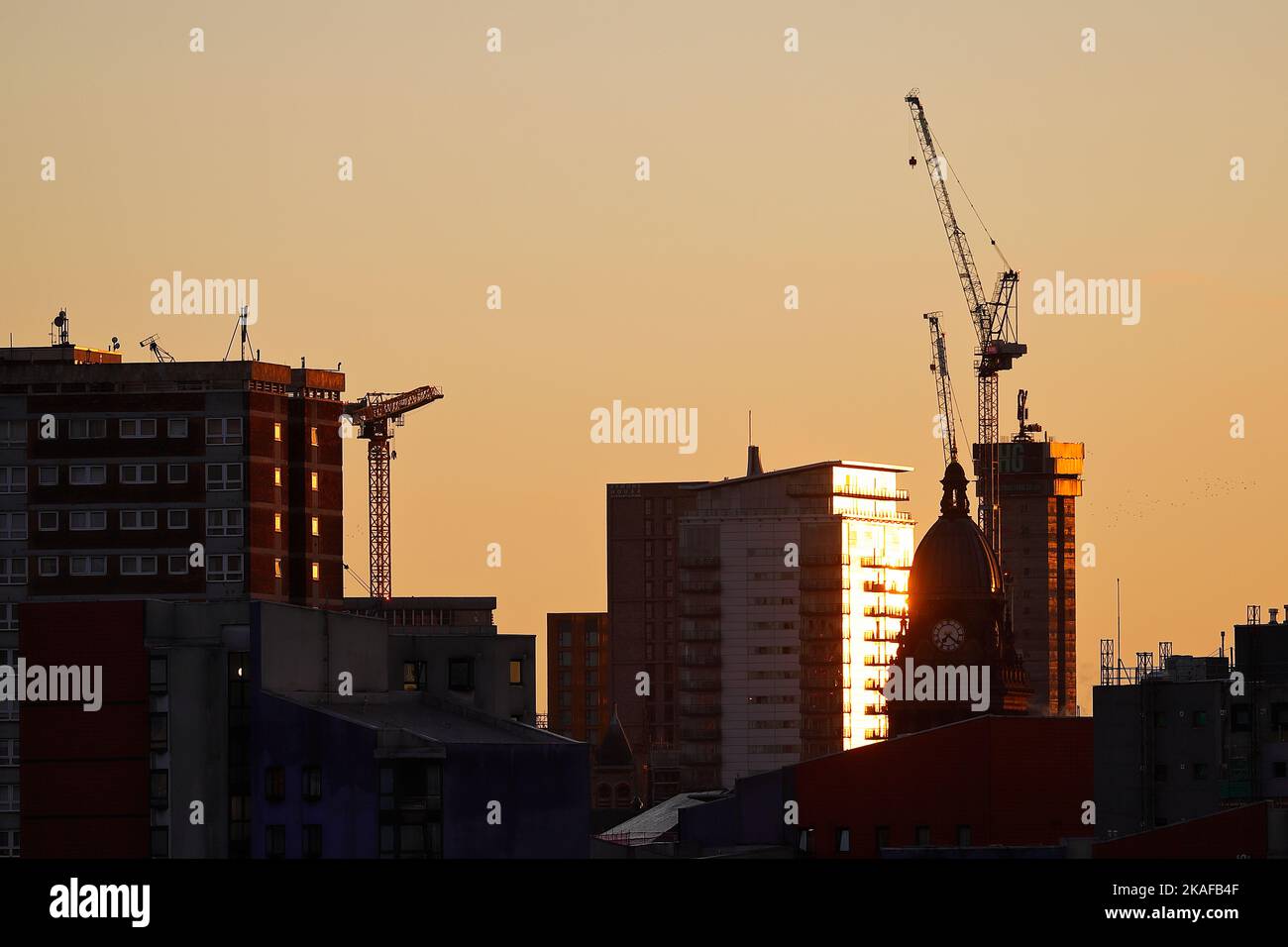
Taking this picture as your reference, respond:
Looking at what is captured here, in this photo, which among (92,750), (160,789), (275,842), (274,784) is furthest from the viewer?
(92,750)

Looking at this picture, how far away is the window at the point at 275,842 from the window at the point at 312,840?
0.97m

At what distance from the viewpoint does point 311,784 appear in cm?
11975

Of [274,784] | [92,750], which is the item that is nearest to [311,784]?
[274,784]

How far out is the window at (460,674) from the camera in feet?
459

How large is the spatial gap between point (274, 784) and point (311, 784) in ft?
5.24

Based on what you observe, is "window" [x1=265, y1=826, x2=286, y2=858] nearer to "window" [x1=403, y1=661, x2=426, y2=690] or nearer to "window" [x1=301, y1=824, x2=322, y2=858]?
"window" [x1=301, y1=824, x2=322, y2=858]

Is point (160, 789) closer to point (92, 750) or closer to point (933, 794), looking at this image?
point (92, 750)

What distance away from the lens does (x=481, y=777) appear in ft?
400
